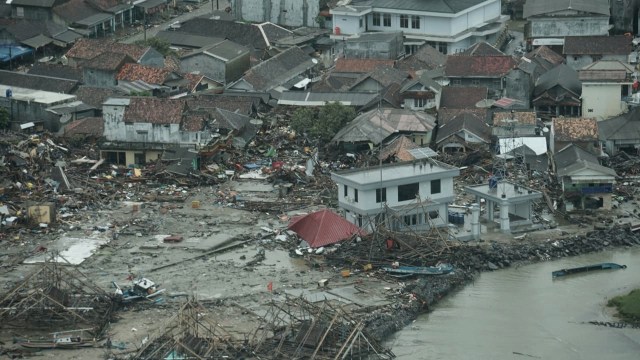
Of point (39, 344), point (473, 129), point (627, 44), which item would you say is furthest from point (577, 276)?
point (627, 44)

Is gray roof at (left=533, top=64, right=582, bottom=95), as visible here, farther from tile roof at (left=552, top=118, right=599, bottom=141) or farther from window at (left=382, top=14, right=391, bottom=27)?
window at (left=382, top=14, right=391, bottom=27)

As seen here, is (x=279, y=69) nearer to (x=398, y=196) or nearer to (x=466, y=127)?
(x=466, y=127)

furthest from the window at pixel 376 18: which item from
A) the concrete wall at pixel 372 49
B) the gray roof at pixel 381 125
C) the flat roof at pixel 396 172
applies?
the flat roof at pixel 396 172

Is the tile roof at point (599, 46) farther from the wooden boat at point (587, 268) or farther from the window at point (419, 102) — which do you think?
the wooden boat at point (587, 268)

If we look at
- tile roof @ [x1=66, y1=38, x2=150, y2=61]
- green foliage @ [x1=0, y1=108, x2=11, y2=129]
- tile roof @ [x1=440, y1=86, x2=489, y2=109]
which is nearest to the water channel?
tile roof @ [x1=440, y1=86, x2=489, y2=109]

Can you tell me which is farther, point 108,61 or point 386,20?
point 386,20

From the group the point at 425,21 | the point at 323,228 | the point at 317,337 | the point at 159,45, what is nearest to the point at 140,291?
the point at 317,337
